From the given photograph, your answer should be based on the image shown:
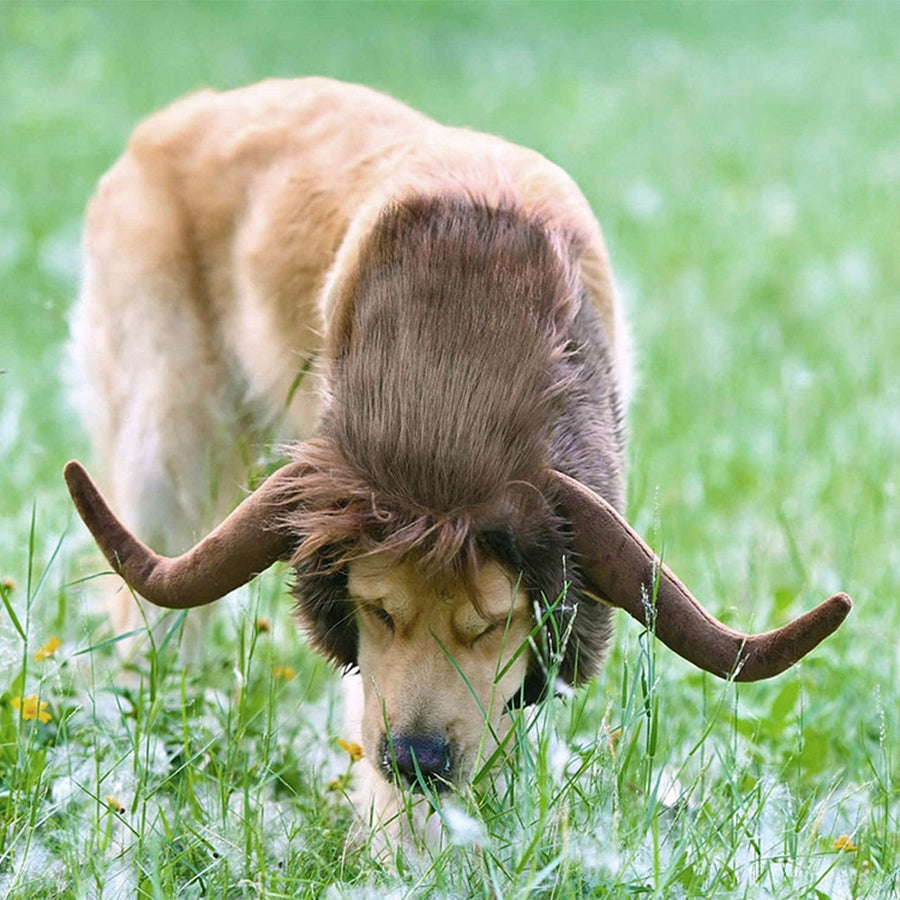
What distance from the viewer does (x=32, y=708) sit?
3.76 metres

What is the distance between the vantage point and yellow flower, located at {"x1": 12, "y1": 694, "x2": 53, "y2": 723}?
3.73m

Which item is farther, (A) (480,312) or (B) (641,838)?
(A) (480,312)

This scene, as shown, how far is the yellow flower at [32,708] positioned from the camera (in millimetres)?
3732

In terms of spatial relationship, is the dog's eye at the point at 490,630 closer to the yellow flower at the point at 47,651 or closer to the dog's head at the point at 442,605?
the dog's head at the point at 442,605

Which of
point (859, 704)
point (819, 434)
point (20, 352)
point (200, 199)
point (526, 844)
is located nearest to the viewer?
point (526, 844)

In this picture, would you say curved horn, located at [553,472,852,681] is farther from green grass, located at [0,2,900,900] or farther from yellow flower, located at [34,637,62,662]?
yellow flower, located at [34,637,62,662]

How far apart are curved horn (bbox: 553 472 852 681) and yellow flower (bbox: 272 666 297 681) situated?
1.13 meters

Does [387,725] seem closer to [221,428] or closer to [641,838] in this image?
[641,838]

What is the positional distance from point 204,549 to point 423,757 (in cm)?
69

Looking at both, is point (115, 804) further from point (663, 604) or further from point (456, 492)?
point (663, 604)

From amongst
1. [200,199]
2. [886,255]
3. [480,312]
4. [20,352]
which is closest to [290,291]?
[200,199]

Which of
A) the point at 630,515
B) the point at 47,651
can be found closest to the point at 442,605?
the point at 47,651

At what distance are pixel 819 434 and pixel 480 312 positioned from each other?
4139 millimetres

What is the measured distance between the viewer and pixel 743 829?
3387 mm
